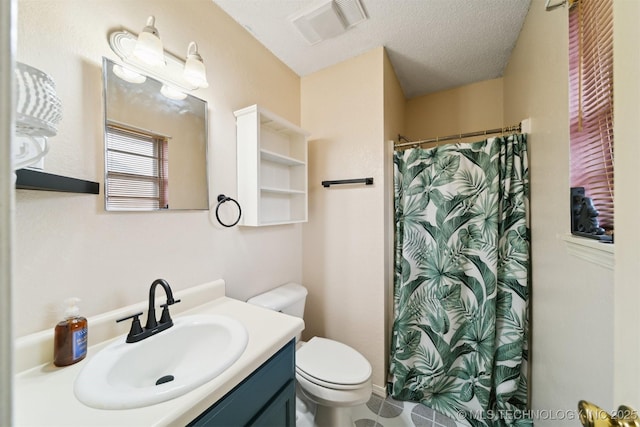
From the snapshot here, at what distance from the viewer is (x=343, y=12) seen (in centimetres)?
135

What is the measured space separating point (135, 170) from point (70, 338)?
2.00 feet

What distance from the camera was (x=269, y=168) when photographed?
163cm

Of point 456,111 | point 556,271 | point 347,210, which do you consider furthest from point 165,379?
point 456,111

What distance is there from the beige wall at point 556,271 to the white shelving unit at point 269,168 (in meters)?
1.29

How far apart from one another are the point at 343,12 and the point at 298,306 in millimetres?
1789

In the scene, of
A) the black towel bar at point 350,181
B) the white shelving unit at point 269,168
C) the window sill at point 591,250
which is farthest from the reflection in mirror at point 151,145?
the window sill at point 591,250

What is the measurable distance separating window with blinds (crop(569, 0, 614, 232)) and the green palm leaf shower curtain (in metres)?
0.64

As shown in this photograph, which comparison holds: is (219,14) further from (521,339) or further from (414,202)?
(521,339)

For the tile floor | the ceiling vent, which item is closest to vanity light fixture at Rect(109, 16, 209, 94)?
the ceiling vent

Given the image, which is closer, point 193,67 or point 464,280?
point 193,67

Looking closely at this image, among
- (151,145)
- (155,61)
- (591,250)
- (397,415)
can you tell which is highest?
(155,61)

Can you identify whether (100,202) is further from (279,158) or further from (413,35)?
(413,35)

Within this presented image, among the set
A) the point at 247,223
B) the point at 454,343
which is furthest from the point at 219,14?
the point at 454,343

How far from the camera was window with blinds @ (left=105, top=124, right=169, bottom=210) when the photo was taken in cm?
91
